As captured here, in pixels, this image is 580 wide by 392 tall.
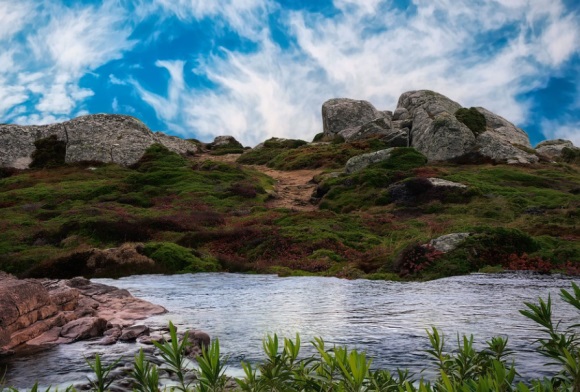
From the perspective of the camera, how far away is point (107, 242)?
88.6ft

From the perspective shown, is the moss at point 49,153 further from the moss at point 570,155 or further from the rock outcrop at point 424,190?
the moss at point 570,155

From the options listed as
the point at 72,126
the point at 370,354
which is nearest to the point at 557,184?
the point at 370,354

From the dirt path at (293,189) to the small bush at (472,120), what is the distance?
1922 centimetres

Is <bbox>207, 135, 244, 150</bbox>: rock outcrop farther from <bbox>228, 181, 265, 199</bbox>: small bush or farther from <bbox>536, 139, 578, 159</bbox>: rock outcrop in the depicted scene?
<bbox>536, 139, 578, 159</bbox>: rock outcrop

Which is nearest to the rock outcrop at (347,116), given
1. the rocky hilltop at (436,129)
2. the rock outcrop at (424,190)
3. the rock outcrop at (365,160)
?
the rocky hilltop at (436,129)

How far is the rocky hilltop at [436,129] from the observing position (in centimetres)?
5434

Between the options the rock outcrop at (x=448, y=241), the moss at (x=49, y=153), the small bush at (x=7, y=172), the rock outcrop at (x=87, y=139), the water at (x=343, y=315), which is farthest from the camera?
the rock outcrop at (x=87, y=139)

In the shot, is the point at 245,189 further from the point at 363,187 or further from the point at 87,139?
the point at 87,139

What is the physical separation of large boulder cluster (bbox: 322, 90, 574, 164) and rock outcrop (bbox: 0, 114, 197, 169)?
1217 inches

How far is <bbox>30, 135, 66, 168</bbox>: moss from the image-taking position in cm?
5976

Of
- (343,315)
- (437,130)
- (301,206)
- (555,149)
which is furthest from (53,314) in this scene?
(555,149)

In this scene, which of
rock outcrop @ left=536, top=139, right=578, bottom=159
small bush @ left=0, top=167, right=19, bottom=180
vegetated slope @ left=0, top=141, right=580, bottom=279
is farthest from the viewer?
rock outcrop @ left=536, top=139, right=578, bottom=159

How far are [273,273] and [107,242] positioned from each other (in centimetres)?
1118

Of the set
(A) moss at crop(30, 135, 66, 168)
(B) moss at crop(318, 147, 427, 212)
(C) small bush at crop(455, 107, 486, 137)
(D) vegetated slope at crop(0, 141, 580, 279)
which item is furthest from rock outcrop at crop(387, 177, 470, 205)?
(A) moss at crop(30, 135, 66, 168)
